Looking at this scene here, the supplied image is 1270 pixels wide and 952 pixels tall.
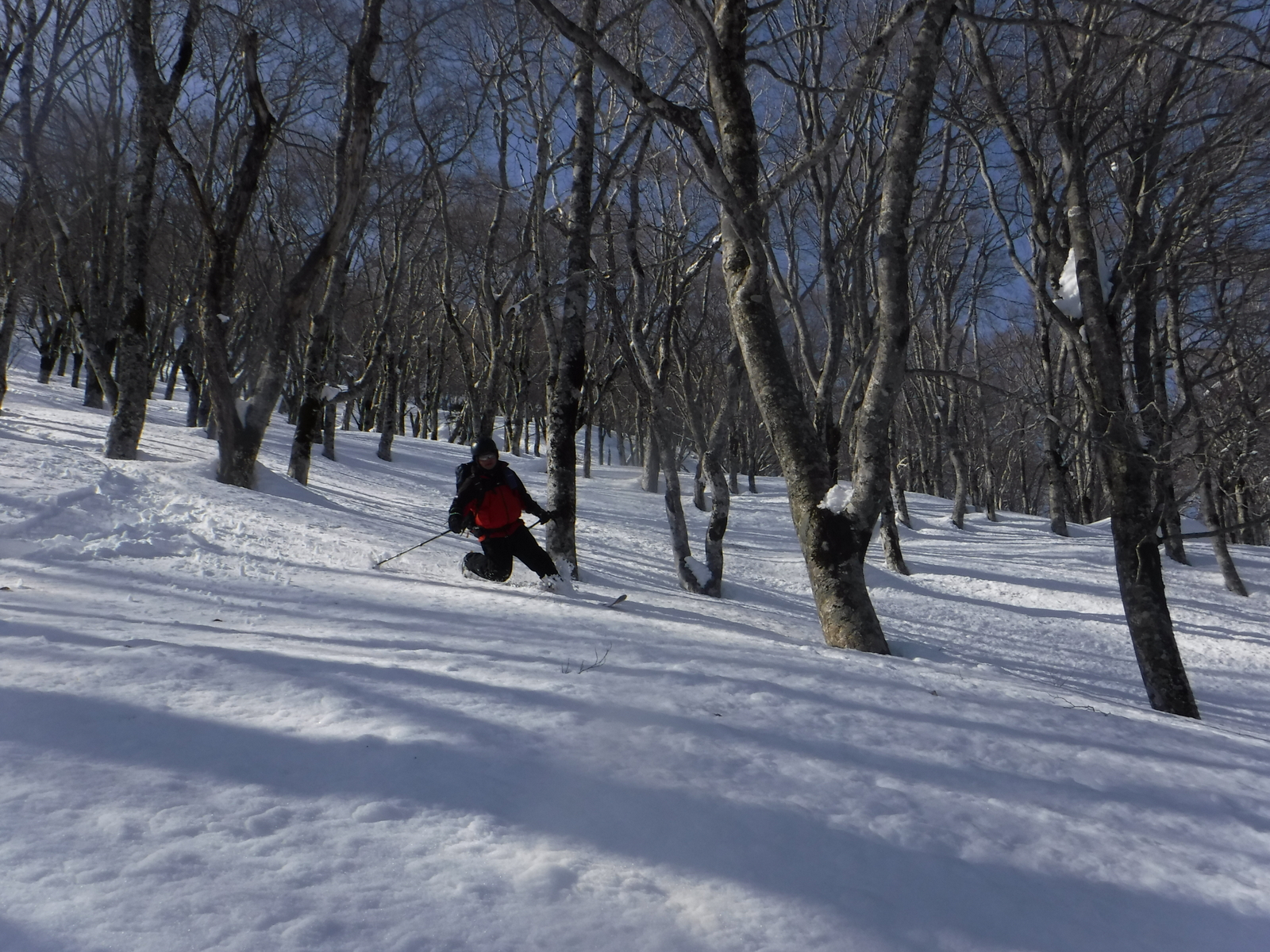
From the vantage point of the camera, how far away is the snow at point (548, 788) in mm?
1429

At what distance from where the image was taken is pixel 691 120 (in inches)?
162

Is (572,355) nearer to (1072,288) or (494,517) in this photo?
(494,517)

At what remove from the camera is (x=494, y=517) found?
18.4ft

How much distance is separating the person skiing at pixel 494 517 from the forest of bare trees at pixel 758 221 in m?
0.86

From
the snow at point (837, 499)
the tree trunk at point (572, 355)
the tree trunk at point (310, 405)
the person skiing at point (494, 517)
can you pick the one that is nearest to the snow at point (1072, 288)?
the snow at point (837, 499)

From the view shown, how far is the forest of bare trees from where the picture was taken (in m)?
4.53

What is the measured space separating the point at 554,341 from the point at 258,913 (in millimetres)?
7515

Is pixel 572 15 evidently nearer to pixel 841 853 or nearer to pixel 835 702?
pixel 835 702

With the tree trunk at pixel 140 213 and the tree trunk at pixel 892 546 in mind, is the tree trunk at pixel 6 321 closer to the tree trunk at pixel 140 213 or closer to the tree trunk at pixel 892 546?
the tree trunk at pixel 140 213

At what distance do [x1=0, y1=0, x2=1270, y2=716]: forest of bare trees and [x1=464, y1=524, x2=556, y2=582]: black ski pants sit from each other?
0.83m

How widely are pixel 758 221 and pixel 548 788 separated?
3.69 meters

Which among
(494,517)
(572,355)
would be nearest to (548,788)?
(494,517)

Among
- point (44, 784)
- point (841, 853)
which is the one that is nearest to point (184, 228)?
point (44, 784)

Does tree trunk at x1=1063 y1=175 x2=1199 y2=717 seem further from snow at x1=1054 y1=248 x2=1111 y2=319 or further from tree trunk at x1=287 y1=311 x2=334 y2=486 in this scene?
tree trunk at x1=287 y1=311 x2=334 y2=486
